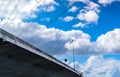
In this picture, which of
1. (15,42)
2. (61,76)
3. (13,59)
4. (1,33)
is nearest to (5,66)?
(13,59)

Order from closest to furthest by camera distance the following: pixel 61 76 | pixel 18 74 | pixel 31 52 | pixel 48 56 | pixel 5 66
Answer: pixel 31 52
pixel 5 66
pixel 48 56
pixel 18 74
pixel 61 76

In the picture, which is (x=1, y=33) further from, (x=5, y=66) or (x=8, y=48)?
(x=5, y=66)

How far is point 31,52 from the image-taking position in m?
33.9

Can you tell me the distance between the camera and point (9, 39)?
87.0ft

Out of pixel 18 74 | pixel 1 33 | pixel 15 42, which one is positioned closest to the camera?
pixel 1 33

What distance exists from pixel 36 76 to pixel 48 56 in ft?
47.6

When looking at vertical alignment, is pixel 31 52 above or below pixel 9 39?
above

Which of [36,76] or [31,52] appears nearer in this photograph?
[31,52]

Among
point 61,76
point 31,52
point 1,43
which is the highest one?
point 61,76

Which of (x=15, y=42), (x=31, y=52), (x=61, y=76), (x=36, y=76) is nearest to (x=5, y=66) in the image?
(x=31, y=52)

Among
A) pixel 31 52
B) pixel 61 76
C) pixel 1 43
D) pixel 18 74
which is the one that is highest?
pixel 61 76

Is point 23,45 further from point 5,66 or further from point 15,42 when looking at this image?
point 5,66

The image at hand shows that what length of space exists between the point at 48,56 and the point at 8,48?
13431 millimetres

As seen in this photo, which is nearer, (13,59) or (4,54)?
(4,54)
